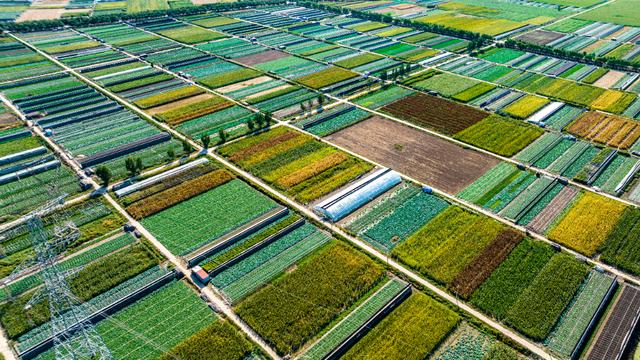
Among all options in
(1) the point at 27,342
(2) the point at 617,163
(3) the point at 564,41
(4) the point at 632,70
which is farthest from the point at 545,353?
(3) the point at 564,41

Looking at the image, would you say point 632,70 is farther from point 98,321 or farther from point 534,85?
point 98,321

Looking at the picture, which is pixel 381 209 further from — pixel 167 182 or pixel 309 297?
pixel 167 182

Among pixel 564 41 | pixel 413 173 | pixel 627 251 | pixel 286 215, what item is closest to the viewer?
pixel 627 251

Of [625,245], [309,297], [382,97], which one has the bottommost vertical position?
[309,297]

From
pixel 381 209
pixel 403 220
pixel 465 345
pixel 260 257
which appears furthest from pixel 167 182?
pixel 465 345

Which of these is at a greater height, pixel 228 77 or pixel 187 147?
pixel 228 77
